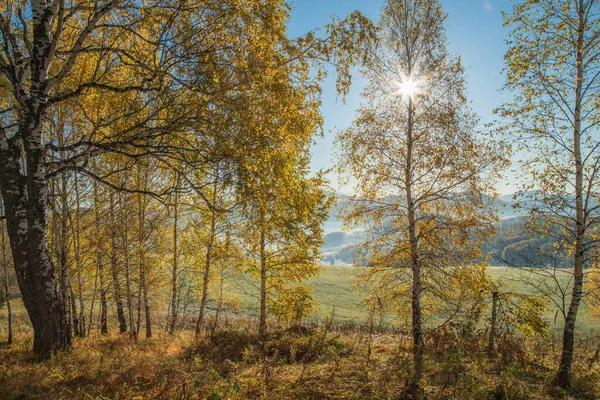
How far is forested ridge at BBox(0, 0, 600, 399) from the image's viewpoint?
16.7ft

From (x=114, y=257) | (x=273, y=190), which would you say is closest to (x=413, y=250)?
(x=273, y=190)

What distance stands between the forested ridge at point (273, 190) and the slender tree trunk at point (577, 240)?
0.04 m

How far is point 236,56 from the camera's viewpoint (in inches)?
209

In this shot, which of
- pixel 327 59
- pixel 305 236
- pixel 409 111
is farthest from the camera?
pixel 305 236

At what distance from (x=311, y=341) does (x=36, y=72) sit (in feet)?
23.9

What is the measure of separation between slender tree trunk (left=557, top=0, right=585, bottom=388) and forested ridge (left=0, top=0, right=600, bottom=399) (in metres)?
0.04

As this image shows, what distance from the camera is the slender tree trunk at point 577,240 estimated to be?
692 cm

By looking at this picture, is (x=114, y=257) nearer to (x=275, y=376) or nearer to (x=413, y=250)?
(x=275, y=376)

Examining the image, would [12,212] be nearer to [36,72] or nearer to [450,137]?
[36,72]

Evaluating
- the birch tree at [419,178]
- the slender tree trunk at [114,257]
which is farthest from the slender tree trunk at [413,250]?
the slender tree trunk at [114,257]

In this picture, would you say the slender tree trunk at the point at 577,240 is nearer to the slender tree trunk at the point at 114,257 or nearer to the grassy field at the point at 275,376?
the grassy field at the point at 275,376

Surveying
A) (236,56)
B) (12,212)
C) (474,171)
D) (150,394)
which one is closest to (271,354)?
(150,394)

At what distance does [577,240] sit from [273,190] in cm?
681

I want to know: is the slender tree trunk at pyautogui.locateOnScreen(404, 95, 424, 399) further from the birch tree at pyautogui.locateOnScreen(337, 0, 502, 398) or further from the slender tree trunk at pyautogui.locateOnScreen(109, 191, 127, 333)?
the slender tree trunk at pyautogui.locateOnScreen(109, 191, 127, 333)
